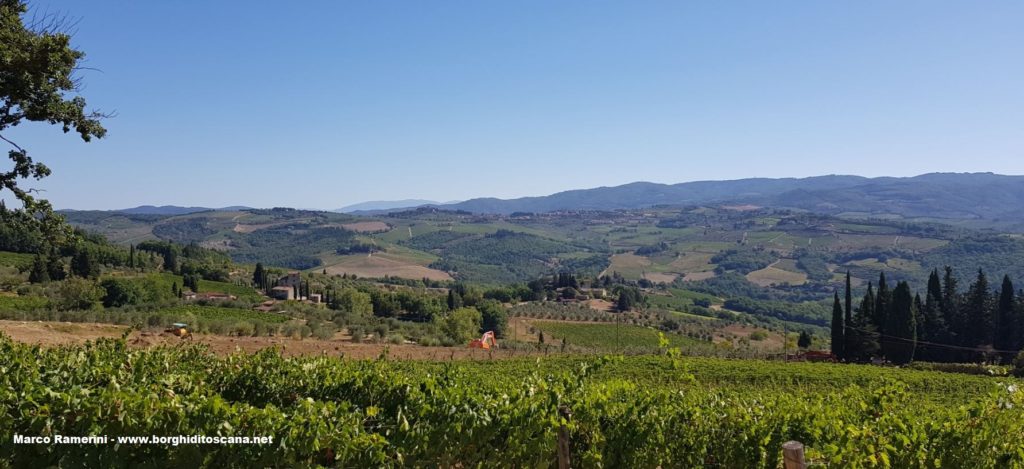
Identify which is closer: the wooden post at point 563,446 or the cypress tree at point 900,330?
the wooden post at point 563,446

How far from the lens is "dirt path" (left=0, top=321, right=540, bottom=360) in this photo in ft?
76.6

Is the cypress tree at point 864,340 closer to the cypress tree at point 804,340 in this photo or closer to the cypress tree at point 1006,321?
the cypress tree at point 1006,321

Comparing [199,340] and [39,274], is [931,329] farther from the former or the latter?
[39,274]

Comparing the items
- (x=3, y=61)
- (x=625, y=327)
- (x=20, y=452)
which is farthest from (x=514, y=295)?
(x=20, y=452)

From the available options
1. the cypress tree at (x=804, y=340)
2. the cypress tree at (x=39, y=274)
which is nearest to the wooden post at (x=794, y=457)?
the cypress tree at (x=39, y=274)

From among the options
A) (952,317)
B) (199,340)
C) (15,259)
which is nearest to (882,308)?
(952,317)

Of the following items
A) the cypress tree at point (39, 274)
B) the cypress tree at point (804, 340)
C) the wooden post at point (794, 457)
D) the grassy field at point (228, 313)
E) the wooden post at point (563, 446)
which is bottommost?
the cypress tree at point (804, 340)

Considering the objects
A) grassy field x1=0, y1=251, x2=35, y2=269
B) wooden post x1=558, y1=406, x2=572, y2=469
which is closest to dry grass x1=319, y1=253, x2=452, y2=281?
grassy field x1=0, y1=251, x2=35, y2=269

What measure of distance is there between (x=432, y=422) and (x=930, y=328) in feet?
217

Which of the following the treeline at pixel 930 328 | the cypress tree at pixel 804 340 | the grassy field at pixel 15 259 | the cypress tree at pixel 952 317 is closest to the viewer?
the treeline at pixel 930 328

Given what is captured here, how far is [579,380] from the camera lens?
735 centimetres

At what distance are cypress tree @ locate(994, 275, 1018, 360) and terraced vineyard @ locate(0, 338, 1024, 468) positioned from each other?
62.6 metres

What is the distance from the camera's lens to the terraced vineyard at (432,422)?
196 inches

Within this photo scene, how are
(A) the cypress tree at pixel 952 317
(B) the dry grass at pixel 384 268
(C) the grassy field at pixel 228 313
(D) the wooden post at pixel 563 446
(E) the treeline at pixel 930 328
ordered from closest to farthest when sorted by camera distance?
(D) the wooden post at pixel 563 446, (C) the grassy field at pixel 228 313, (E) the treeline at pixel 930 328, (A) the cypress tree at pixel 952 317, (B) the dry grass at pixel 384 268
